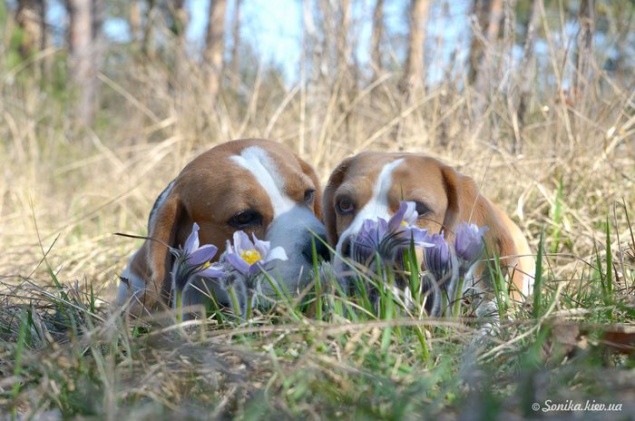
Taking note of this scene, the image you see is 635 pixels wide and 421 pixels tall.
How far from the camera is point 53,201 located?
294 inches

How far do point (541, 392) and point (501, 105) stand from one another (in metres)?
4.01

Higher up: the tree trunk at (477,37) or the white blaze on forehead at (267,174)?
the tree trunk at (477,37)

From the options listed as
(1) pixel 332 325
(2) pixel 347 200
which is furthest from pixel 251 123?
(1) pixel 332 325

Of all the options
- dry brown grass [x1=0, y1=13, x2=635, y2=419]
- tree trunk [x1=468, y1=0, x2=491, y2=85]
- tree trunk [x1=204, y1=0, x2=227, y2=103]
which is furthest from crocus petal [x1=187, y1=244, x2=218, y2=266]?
tree trunk [x1=204, y1=0, x2=227, y2=103]

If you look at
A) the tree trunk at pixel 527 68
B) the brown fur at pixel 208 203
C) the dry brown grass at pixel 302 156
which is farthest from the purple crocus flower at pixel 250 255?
the tree trunk at pixel 527 68

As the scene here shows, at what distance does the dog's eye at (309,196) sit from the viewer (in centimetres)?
366

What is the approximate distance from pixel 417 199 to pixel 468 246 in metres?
0.63

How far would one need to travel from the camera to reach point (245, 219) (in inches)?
135

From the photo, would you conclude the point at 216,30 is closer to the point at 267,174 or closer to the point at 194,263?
the point at 267,174

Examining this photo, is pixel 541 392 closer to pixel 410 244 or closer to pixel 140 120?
pixel 410 244

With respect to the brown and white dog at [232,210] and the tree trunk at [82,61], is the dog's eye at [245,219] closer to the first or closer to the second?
the brown and white dog at [232,210]

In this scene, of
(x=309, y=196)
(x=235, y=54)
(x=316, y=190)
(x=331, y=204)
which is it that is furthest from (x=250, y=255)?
(x=235, y=54)

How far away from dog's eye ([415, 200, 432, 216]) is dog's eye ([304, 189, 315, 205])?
0.66 metres

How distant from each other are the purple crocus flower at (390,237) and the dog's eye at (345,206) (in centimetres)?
48
